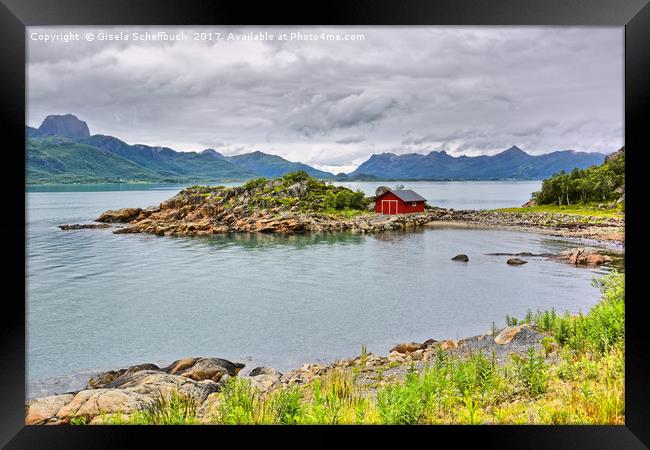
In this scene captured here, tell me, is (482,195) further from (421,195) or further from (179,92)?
(179,92)

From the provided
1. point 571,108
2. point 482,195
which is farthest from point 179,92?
point 571,108

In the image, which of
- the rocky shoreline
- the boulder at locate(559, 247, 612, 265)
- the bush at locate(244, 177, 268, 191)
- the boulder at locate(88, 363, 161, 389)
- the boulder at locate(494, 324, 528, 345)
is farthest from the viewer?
the bush at locate(244, 177, 268, 191)

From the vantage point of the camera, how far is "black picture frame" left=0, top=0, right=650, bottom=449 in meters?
3.19

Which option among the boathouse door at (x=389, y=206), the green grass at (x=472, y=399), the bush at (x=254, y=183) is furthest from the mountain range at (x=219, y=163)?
the green grass at (x=472, y=399)

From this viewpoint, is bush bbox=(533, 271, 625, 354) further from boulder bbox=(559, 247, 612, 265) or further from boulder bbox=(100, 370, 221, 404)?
boulder bbox=(559, 247, 612, 265)

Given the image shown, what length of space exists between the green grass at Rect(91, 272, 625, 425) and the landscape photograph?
1592mm

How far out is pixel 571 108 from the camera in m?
8.00

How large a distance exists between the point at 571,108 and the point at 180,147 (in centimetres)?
700

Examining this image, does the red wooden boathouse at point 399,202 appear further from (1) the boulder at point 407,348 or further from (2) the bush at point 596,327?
(2) the bush at point 596,327

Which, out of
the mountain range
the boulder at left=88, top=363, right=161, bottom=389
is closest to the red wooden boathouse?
the mountain range

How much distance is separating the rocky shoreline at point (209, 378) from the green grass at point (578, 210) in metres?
3.79

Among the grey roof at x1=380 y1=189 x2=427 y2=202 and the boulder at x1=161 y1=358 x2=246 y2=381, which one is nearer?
the boulder at x1=161 y1=358 x2=246 y2=381

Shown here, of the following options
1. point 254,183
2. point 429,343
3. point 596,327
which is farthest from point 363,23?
point 254,183

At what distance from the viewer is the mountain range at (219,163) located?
8.69 m
